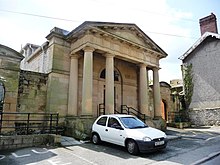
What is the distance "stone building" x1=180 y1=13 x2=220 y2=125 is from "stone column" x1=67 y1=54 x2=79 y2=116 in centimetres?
1327

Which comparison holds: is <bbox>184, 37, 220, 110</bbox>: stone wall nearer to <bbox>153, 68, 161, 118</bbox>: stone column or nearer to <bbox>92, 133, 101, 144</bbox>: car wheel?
<bbox>153, 68, 161, 118</bbox>: stone column

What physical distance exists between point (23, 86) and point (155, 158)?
8.99 m

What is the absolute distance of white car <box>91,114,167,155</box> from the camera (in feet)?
22.6

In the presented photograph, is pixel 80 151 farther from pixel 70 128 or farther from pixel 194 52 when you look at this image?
pixel 194 52

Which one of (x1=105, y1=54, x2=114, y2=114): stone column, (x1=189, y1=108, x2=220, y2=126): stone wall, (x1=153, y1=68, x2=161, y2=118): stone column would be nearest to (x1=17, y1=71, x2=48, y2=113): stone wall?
(x1=105, y1=54, x2=114, y2=114): stone column

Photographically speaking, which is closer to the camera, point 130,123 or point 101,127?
point 130,123

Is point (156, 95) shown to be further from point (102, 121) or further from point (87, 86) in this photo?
point (102, 121)

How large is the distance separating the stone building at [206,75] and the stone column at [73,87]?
13.3 meters

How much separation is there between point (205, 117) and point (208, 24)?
Answer: 10.1 m

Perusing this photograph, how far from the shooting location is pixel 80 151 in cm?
750

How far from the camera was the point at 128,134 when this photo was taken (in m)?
7.36

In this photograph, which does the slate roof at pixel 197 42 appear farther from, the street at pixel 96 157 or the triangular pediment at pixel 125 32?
the street at pixel 96 157

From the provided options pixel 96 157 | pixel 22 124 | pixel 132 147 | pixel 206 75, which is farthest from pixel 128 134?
pixel 206 75

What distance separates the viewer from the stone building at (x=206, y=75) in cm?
1827
